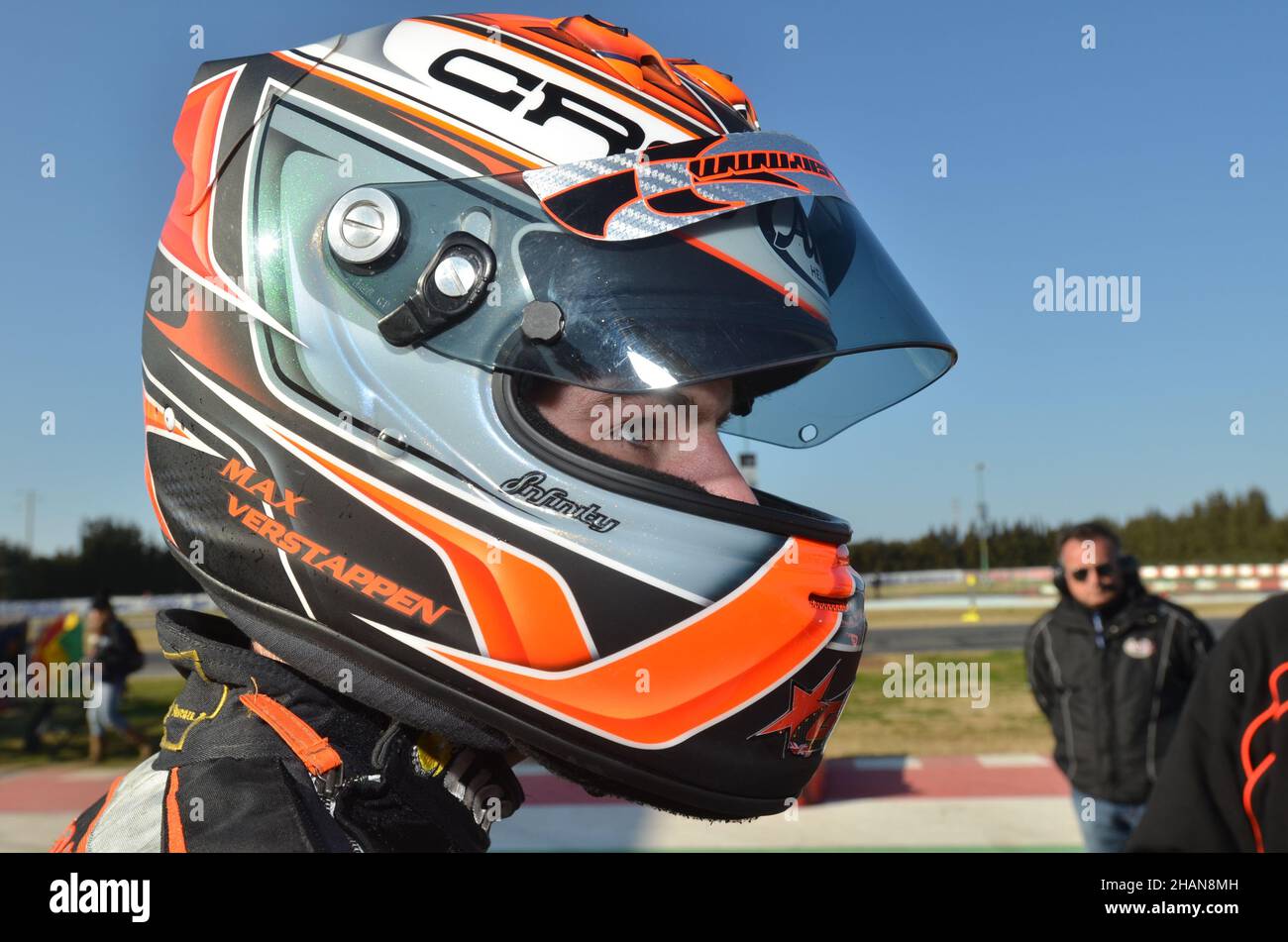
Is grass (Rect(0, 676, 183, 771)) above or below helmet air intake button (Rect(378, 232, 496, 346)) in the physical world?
below

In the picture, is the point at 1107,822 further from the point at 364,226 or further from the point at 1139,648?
the point at 364,226

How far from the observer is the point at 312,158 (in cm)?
177

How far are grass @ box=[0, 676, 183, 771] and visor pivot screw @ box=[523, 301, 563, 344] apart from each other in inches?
494

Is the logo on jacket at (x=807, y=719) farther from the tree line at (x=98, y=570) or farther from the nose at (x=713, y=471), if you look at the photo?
the tree line at (x=98, y=570)

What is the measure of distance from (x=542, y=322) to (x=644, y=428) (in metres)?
0.25

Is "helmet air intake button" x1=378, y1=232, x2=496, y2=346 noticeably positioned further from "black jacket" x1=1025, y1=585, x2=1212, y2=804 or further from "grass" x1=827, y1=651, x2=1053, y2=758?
"grass" x1=827, y1=651, x2=1053, y2=758

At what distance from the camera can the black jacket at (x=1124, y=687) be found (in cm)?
580

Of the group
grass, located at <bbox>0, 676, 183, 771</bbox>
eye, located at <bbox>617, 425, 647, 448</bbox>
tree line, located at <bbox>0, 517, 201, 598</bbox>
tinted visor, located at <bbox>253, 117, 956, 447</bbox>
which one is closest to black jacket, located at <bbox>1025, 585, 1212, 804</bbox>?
tinted visor, located at <bbox>253, 117, 956, 447</bbox>

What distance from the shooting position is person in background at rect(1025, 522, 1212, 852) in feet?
19.0

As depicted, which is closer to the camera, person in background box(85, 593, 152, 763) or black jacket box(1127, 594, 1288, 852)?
black jacket box(1127, 594, 1288, 852)

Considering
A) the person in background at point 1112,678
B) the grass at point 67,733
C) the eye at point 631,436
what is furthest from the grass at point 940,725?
the eye at point 631,436

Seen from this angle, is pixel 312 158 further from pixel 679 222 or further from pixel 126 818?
pixel 126 818

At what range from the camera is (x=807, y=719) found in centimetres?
173
